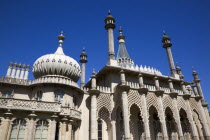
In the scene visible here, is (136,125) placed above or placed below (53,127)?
above

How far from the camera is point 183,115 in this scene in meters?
26.9

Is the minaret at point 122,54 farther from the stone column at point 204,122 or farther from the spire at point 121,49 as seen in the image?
the stone column at point 204,122

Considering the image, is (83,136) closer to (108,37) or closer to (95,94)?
(95,94)

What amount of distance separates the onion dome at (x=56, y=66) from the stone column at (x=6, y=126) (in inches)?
274

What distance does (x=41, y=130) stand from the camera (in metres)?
15.3

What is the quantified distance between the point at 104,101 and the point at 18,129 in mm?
9480

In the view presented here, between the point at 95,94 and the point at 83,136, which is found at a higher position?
the point at 95,94

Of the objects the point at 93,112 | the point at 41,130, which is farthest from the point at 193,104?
the point at 41,130

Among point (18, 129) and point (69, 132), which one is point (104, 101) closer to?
point (69, 132)

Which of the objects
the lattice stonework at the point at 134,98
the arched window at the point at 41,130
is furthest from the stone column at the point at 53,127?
the lattice stonework at the point at 134,98

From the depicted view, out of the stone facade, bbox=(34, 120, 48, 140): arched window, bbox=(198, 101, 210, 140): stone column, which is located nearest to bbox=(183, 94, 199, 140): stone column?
the stone facade

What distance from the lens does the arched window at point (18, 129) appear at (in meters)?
14.6

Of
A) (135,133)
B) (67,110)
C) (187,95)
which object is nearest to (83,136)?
(67,110)

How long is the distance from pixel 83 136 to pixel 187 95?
15485 millimetres
